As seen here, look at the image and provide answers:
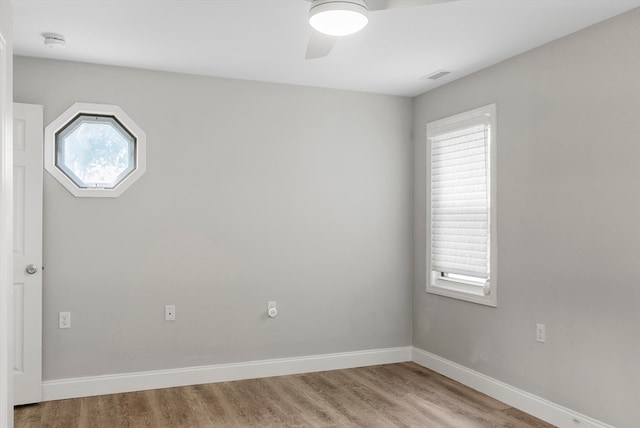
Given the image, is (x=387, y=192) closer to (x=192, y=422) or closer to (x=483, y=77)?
(x=483, y=77)

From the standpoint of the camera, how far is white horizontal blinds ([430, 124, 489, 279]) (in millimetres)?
4078

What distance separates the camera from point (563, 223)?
3.35 meters

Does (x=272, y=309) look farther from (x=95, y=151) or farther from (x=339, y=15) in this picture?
(x=339, y=15)

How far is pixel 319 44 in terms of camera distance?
9.09ft

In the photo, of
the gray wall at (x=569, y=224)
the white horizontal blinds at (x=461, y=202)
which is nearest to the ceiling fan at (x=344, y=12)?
the gray wall at (x=569, y=224)

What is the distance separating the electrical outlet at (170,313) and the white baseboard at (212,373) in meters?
0.42

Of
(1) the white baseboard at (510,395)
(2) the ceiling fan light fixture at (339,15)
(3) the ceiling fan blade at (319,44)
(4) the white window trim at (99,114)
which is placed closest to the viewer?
(2) the ceiling fan light fixture at (339,15)

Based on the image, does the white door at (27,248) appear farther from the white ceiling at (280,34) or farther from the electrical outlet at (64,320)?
the white ceiling at (280,34)

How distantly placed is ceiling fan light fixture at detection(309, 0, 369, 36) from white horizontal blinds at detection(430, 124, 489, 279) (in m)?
2.06

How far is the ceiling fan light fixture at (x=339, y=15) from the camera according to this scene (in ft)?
7.23

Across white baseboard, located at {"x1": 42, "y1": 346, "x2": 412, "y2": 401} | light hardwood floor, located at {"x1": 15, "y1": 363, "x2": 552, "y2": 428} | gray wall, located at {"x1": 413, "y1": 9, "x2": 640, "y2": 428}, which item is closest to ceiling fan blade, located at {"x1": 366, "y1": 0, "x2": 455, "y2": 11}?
gray wall, located at {"x1": 413, "y1": 9, "x2": 640, "y2": 428}

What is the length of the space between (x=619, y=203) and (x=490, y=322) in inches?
54.6

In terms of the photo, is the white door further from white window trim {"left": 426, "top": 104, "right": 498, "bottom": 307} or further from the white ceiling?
white window trim {"left": 426, "top": 104, "right": 498, "bottom": 307}

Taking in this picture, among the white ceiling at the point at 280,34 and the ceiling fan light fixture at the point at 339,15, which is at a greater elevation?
the white ceiling at the point at 280,34
